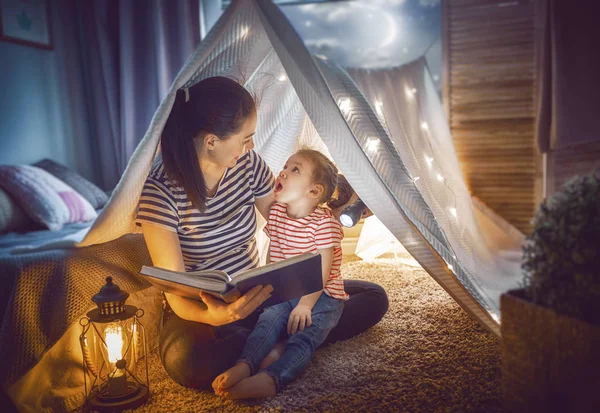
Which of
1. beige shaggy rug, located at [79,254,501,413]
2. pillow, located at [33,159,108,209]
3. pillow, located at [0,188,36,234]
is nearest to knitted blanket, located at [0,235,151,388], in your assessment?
beige shaggy rug, located at [79,254,501,413]

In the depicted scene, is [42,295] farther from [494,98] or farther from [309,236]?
[494,98]

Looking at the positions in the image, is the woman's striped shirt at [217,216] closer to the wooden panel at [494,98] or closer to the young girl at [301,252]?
the young girl at [301,252]

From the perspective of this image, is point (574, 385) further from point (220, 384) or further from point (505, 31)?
point (505, 31)

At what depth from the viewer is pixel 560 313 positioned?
0.88 metres

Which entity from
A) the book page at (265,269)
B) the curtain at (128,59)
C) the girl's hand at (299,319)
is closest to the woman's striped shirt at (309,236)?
the girl's hand at (299,319)

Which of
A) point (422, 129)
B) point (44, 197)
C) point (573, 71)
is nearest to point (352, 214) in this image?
point (422, 129)

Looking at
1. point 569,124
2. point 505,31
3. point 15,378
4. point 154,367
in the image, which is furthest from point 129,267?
point 505,31

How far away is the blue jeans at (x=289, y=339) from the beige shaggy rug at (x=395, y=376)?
5cm

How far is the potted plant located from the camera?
33.2 inches

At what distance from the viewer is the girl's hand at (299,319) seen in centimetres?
149

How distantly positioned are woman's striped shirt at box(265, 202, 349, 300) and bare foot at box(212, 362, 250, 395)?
0.39 metres

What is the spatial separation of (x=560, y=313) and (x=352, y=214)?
716 millimetres

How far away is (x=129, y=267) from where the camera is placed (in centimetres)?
150

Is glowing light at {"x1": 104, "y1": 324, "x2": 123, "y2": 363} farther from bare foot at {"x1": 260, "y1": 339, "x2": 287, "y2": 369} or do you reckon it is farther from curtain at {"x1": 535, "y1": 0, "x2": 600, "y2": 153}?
curtain at {"x1": 535, "y1": 0, "x2": 600, "y2": 153}
